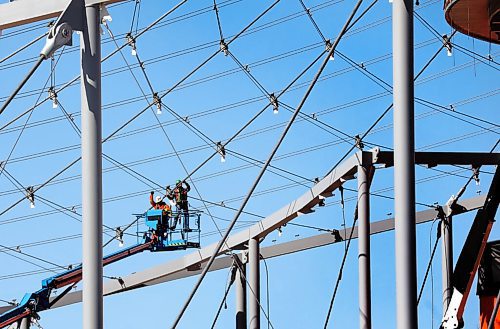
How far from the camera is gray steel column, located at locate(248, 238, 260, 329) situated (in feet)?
69.1

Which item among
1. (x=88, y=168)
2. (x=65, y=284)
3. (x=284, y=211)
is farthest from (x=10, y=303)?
(x=88, y=168)

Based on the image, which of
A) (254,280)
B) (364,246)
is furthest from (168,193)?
(364,246)

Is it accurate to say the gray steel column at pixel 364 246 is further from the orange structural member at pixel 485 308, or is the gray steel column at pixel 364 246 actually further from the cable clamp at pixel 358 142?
the cable clamp at pixel 358 142

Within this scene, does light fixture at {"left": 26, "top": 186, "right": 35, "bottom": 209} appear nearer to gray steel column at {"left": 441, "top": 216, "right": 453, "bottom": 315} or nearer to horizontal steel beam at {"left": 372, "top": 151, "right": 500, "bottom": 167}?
gray steel column at {"left": 441, "top": 216, "right": 453, "bottom": 315}

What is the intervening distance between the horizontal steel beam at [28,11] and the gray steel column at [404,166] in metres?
2.92

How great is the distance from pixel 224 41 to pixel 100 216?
16004 mm

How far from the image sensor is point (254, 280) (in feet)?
69.4

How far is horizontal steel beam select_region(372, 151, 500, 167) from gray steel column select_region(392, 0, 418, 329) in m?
6.41

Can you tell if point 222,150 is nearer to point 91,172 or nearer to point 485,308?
point 485,308

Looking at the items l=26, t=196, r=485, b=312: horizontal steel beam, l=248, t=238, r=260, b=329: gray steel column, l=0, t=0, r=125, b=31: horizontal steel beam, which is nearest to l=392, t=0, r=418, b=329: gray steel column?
l=0, t=0, r=125, b=31: horizontal steel beam

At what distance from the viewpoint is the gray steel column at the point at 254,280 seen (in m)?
21.0

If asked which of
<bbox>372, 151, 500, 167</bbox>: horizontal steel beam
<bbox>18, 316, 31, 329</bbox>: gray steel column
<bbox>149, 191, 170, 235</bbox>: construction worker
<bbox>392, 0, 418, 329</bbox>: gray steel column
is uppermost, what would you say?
<bbox>149, 191, 170, 235</bbox>: construction worker

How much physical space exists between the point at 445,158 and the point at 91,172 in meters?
7.97

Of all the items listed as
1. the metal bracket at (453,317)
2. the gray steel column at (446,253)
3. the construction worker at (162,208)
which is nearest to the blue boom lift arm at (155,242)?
the construction worker at (162,208)
